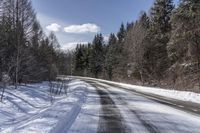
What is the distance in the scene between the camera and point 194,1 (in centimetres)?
3150

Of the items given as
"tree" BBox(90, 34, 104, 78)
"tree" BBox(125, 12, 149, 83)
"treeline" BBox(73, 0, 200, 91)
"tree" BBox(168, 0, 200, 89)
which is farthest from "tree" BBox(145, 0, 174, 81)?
"tree" BBox(90, 34, 104, 78)

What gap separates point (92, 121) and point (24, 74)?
1054 inches

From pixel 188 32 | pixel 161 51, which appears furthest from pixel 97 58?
pixel 188 32

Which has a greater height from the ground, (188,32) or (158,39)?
(158,39)

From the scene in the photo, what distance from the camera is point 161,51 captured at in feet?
169

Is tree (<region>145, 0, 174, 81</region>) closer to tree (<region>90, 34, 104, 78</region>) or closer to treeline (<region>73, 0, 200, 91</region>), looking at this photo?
treeline (<region>73, 0, 200, 91</region>)

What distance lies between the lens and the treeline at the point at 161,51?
31516mm

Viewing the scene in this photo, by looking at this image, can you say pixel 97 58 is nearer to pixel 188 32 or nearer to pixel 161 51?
pixel 161 51

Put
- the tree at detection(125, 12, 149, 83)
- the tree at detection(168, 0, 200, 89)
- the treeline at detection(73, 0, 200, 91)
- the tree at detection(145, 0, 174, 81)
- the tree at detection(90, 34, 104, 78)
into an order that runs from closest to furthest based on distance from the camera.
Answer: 1. the tree at detection(168, 0, 200, 89)
2. the treeline at detection(73, 0, 200, 91)
3. the tree at detection(125, 12, 149, 83)
4. the tree at detection(145, 0, 174, 81)
5. the tree at detection(90, 34, 104, 78)

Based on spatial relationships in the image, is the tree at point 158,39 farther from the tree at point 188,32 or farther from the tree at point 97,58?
the tree at point 97,58

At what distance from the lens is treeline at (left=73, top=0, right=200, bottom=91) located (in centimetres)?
3152

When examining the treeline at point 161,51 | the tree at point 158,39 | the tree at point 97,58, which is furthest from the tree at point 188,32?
the tree at point 97,58

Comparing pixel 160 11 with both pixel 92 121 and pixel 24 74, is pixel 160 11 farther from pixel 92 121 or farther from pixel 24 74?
pixel 92 121

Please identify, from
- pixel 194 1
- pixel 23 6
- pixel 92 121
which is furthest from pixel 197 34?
pixel 92 121
